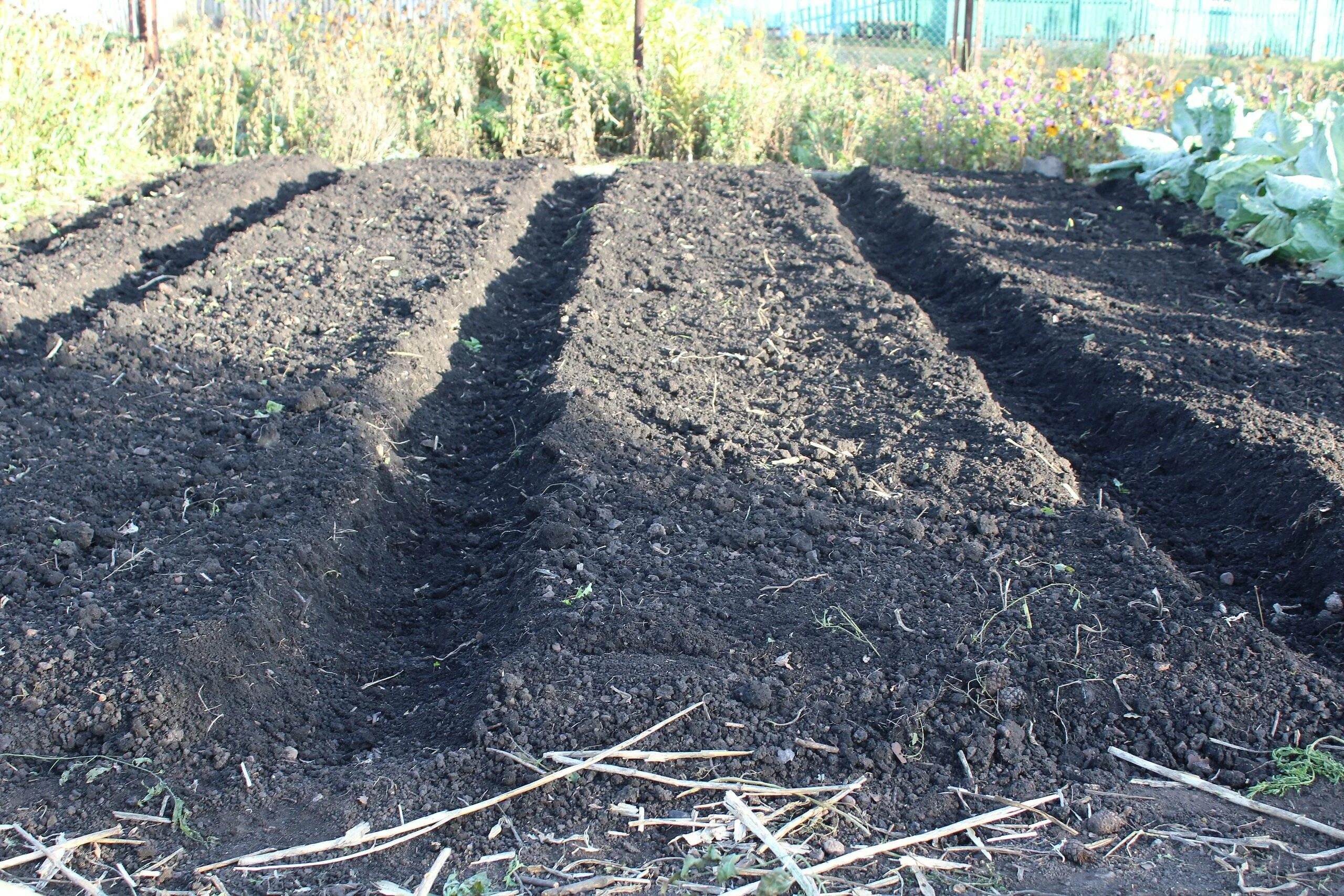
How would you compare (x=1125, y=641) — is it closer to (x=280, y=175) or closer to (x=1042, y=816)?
(x=1042, y=816)

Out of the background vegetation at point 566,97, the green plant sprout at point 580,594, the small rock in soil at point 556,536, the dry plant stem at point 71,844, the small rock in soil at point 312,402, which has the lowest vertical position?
the dry plant stem at point 71,844

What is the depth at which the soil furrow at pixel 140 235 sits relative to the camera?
5941 millimetres

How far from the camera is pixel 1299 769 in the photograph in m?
2.68

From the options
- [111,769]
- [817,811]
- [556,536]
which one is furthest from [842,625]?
[111,769]

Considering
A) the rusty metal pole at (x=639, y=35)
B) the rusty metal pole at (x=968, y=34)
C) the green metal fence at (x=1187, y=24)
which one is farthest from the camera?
the green metal fence at (x=1187, y=24)

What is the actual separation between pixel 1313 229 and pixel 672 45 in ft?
21.9

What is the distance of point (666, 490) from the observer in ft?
12.9

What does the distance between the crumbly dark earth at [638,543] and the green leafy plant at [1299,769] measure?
1.8 inches

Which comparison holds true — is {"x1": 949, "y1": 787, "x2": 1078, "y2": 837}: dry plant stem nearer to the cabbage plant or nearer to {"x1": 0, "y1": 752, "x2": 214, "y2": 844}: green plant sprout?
{"x1": 0, "y1": 752, "x2": 214, "y2": 844}: green plant sprout

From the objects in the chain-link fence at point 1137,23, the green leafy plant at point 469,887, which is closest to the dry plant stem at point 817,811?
the green leafy plant at point 469,887

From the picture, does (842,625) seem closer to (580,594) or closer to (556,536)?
(580,594)

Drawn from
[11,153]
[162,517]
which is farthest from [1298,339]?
[11,153]

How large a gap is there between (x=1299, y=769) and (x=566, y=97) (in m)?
9.95

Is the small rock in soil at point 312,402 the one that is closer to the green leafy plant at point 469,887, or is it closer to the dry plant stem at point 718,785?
the dry plant stem at point 718,785
